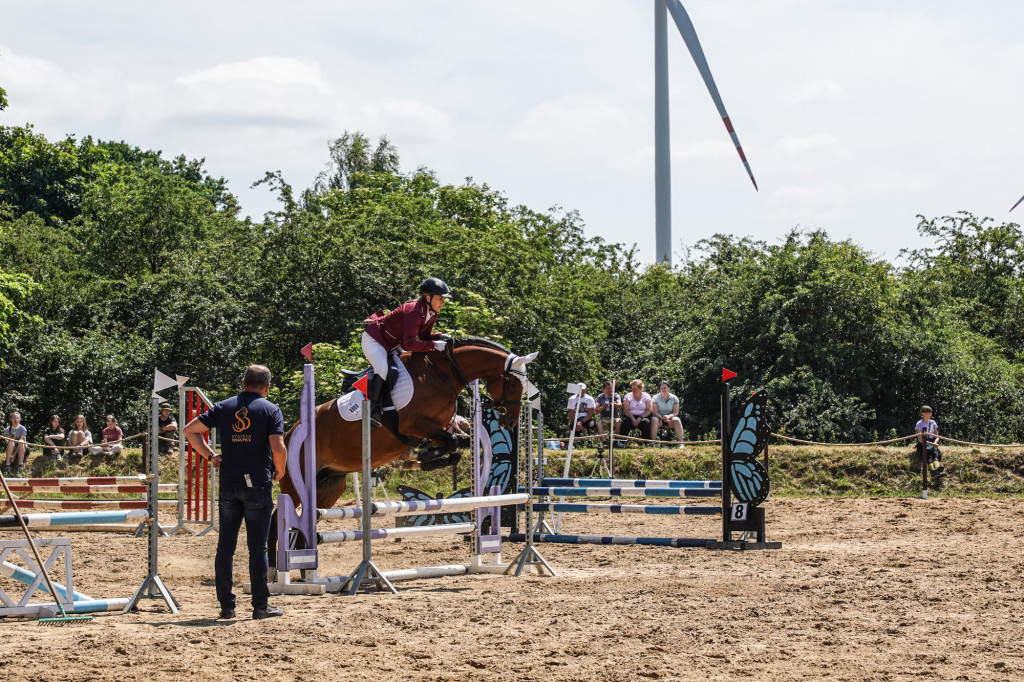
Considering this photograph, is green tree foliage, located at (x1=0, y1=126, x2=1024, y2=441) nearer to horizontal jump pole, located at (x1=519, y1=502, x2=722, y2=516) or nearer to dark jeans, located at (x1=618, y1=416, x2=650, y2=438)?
dark jeans, located at (x1=618, y1=416, x2=650, y2=438)

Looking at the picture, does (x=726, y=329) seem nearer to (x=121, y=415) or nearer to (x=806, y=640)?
(x=121, y=415)

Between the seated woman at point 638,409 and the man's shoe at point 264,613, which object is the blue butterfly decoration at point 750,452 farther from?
the seated woman at point 638,409

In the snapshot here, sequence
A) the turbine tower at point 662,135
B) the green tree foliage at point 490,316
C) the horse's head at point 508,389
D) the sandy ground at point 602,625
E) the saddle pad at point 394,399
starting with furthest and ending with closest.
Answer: the turbine tower at point 662,135, the green tree foliage at point 490,316, the horse's head at point 508,389, the saddle pad at point 394,399, the sandy ground at point 602,625

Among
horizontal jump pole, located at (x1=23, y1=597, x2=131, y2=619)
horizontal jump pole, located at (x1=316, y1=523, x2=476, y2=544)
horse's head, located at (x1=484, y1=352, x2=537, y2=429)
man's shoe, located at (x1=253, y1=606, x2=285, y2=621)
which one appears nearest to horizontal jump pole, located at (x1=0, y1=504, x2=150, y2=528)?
horizontal jump pole, located at (x1=23, y1=597, x2=131, y2=619)

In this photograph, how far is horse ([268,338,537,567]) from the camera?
9.80 m

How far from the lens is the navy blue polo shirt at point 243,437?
23.4ft

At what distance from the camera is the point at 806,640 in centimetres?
620

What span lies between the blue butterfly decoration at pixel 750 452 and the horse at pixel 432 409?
262 cm

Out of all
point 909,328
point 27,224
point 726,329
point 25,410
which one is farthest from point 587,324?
point 27,224

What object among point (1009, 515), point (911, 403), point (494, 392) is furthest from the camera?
point (911, 403)

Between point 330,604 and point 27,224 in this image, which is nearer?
point 330,604

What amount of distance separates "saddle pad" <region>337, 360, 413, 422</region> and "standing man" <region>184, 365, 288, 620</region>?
2.47 m

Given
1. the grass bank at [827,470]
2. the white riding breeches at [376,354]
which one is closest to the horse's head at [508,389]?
the white riding breeches at [376,354]

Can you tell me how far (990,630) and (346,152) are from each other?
37.7 meters
